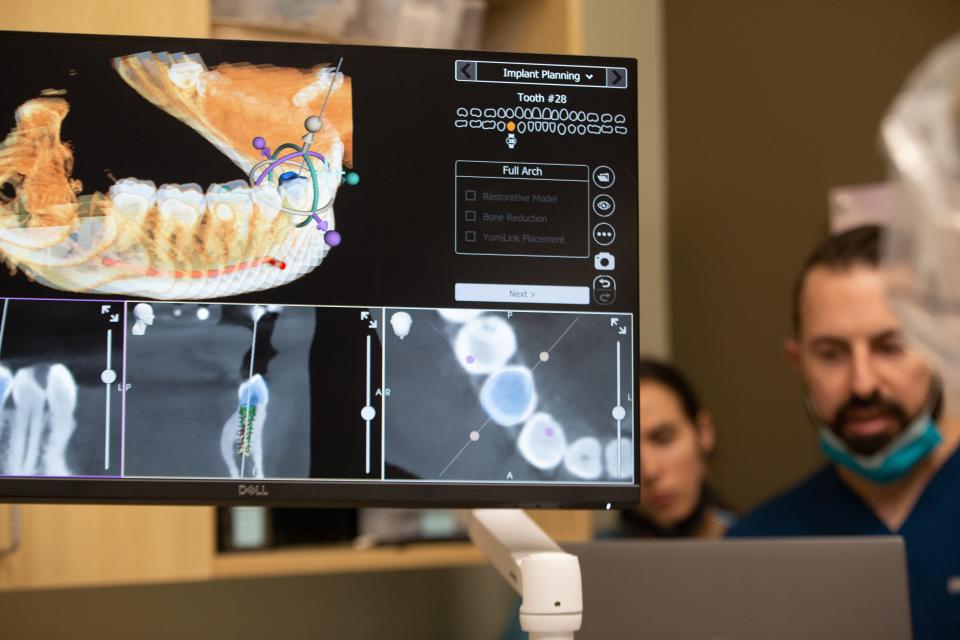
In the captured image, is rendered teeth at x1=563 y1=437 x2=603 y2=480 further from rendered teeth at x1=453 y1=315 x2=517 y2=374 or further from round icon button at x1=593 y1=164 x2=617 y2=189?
round icon button at x1=593 y1=164 x2=617 y2=189

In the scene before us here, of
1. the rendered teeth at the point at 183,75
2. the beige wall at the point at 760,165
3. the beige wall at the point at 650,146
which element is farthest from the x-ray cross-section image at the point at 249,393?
the beige wall at the point at 650,146

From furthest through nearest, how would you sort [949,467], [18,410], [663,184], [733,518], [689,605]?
1. [663,184]
2. [733,518]
3. [949,467]
4. [689,605]
5. [18,410]

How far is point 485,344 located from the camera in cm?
103

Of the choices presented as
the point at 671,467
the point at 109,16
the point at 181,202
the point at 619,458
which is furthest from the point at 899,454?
the point at 109,16

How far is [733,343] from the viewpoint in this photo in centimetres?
274

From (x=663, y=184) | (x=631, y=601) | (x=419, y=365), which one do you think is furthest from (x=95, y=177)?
(x=663, y=184)

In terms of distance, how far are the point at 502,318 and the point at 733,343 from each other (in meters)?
1.81

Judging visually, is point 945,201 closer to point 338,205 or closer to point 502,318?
point 502,318

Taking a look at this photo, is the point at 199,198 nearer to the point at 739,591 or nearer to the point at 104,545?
the point at 739,591

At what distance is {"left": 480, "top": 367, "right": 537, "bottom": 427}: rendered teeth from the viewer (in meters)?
1.02

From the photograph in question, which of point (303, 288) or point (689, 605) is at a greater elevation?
point (303, 288)

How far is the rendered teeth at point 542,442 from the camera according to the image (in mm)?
1024

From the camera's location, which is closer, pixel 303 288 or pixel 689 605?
pixel 303 288

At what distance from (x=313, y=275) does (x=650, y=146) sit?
2024mm
